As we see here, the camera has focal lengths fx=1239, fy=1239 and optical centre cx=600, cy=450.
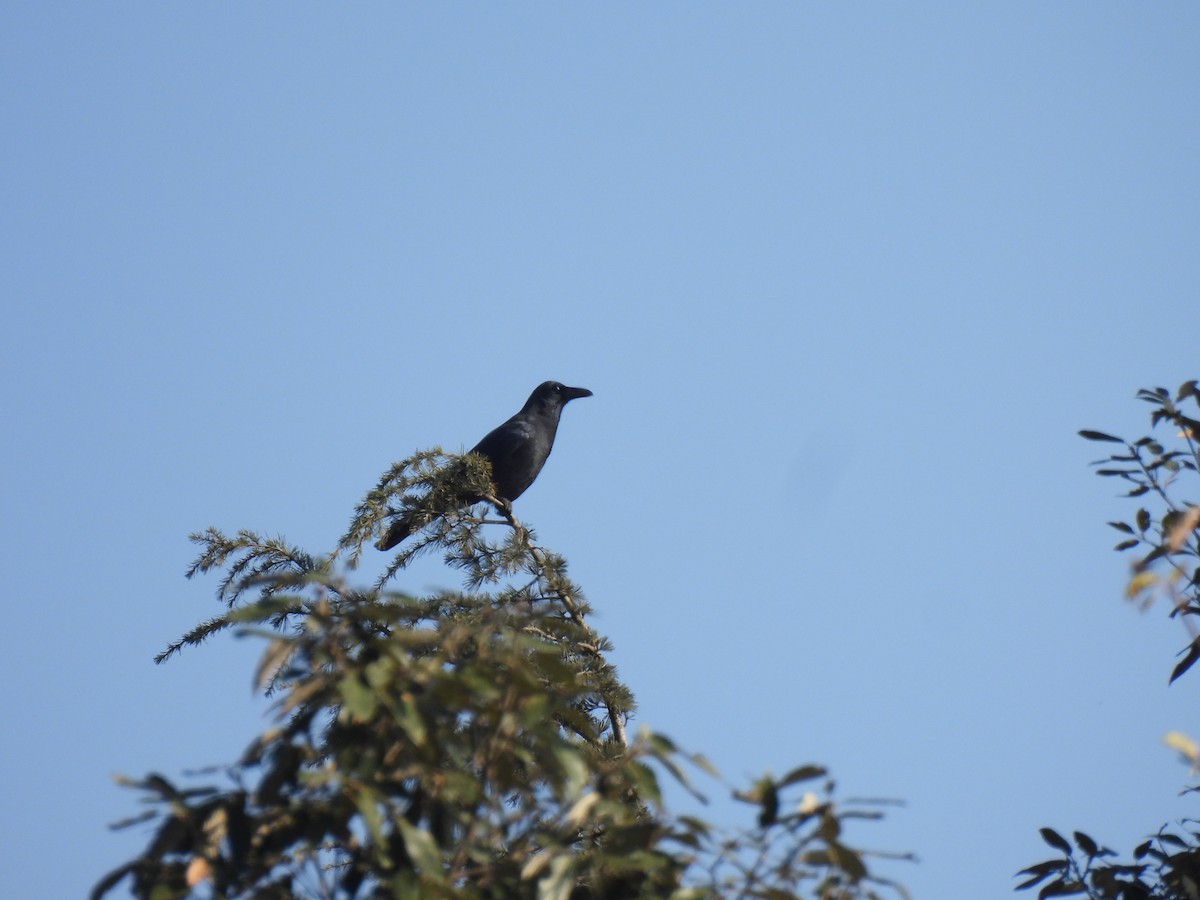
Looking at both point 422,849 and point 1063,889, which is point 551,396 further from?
point 422,849

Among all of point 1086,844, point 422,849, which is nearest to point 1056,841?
point 1086,844

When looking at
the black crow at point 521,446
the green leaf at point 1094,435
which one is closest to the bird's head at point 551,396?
the black crow at point 521,446

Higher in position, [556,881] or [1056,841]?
[1056,841]

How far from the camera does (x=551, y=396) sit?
353 inches

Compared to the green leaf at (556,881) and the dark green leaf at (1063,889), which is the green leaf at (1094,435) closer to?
the dark green leaf at (1063,889)

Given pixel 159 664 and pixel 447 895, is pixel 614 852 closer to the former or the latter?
pixel 447 895

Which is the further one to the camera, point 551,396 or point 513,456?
point 551,396

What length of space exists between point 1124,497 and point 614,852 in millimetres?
1865

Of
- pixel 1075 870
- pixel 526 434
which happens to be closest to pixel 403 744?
pixel 1075 870

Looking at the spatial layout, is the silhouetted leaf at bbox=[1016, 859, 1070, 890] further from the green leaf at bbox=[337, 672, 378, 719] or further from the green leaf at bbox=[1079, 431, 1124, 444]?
the green leaf at bbox=[337, 672, 378, 719]

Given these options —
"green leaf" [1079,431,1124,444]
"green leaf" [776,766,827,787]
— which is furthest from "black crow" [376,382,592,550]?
"green leaf" [776,766,827,787]

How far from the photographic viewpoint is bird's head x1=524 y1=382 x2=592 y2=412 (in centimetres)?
891

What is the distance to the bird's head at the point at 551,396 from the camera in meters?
8.91

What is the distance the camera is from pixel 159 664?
5.08 m
